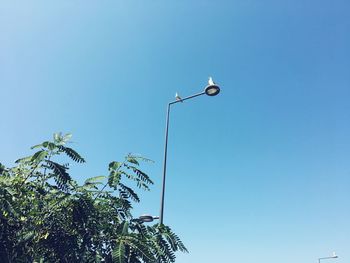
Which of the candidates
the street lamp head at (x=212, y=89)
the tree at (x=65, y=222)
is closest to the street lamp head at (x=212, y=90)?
the street lamp head at (x=212, y=89)

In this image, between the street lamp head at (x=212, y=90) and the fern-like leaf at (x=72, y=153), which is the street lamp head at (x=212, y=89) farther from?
the fern-like leaf at (x=72, y=153)

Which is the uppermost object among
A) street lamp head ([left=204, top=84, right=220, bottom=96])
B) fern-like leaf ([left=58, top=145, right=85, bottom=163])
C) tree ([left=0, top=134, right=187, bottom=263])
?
street lamp head ([left=204, top=84, right=220, bottom=96])

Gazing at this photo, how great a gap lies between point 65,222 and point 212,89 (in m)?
7.30

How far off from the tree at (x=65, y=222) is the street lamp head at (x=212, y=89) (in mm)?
6378

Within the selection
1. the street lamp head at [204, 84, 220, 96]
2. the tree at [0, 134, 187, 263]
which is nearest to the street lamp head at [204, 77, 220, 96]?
the street lamp head at [204, 84, 220, 96]

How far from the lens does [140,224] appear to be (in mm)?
4680

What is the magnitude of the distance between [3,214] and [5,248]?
0.46 m

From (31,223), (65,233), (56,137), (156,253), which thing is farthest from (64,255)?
(56,137)

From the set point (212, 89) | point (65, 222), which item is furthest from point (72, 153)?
point (212, 89)

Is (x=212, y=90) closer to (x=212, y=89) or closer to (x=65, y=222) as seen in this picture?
(x=212, y=89)

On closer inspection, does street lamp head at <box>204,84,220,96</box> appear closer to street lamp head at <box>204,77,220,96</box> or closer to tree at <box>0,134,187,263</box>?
street lamp head at <box>204,77,220,96</box>

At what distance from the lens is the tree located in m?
3.97

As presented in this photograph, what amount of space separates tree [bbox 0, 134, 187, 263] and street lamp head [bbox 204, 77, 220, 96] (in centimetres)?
638

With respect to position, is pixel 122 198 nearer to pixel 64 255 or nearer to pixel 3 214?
pixel 64 255
